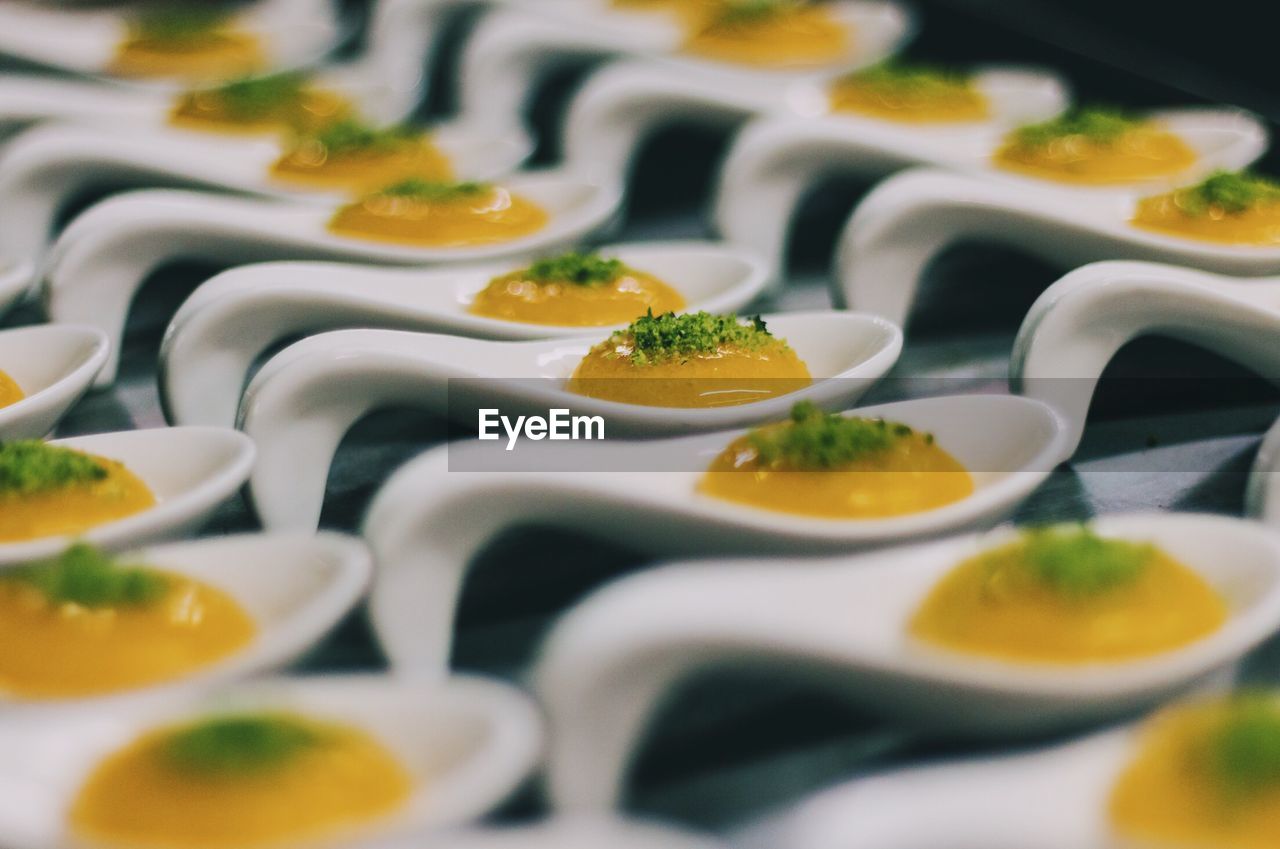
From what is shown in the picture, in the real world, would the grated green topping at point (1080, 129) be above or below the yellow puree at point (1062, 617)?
above

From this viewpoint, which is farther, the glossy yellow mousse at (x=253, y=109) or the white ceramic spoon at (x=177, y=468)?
the glossy yellow mousse at (x=253, y=109)

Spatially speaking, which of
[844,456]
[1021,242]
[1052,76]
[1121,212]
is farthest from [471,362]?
[1052,76]

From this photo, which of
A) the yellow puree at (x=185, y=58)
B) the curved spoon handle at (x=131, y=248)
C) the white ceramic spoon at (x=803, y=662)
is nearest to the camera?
the white ceramic spoon at (x=803, y=662)

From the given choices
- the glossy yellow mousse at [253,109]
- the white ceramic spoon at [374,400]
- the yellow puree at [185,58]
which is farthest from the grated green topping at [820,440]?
the yellow puree at [185,58]

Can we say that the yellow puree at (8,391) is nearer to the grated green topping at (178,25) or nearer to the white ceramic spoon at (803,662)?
the white ceramic spoon at (803,662)

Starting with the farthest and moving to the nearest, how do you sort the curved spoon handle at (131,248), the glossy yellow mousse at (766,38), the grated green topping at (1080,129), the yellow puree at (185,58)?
the yellow puree at (185,58) < the glossy yellow mousse at (766,38) < the grated green topping at (1080,129) < the curved spoon handle at (131,248)

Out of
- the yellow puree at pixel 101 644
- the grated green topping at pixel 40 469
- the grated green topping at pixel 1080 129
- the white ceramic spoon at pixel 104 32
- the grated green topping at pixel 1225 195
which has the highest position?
the white ceramic spoon at pixel 104 32
